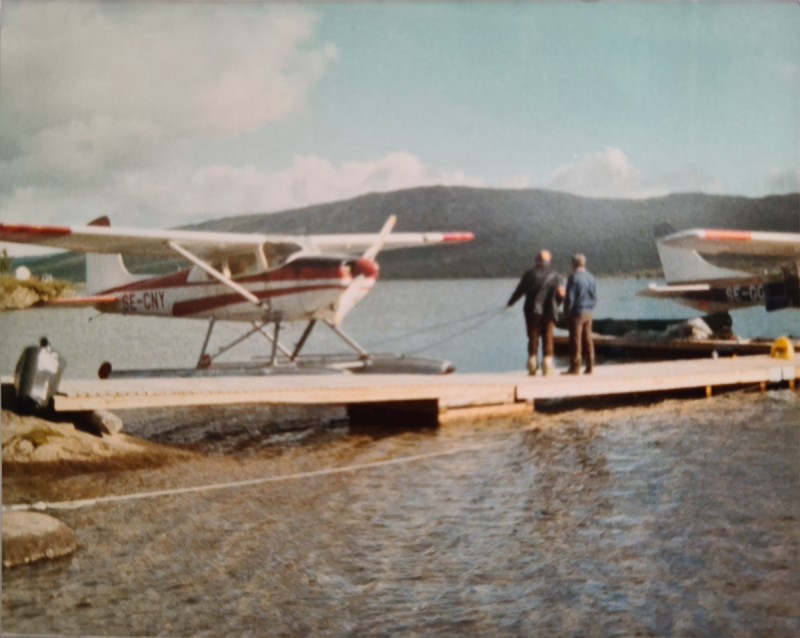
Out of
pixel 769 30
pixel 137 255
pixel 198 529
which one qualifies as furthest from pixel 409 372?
pixel 769 30

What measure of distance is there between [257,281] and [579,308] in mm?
2855

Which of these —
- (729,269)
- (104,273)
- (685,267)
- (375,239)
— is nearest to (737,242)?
(685,267)

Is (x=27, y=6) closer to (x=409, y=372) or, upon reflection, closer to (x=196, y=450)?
(x=196, y=450)

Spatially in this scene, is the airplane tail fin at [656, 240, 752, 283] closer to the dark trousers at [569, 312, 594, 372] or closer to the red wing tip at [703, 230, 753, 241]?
the red wing tip at [703, 230, 753, 241]

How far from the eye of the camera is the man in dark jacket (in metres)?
5.43

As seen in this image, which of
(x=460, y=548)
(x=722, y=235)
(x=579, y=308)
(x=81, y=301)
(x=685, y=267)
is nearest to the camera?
(x=460, y=548)

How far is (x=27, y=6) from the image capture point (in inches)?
177

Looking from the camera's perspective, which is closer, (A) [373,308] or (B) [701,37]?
(B) [701,37]

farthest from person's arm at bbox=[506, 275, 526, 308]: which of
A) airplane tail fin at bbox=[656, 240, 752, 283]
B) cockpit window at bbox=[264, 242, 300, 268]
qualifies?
cockpit window at bbox=[264, 242, 300, 268]

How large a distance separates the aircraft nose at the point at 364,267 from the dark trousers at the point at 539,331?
128 cm

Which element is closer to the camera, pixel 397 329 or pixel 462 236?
pixel 462 236

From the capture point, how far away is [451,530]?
4.32 metres

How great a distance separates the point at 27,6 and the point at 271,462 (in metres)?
2.86

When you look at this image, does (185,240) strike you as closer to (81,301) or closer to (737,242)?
(81,301)
